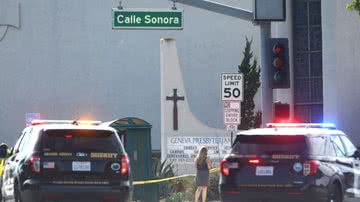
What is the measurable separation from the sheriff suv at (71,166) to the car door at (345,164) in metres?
3.90

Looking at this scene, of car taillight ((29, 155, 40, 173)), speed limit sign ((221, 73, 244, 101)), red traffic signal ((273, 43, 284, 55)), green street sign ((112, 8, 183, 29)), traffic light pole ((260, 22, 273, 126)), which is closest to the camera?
car taillight ((29, 155, 40, 173))

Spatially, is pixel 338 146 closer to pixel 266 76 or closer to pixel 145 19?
pixel 266 76

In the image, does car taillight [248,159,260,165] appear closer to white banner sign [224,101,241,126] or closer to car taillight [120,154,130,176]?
car taillight [120,154,130,176]

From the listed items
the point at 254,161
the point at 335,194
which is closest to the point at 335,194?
the point at 335,194

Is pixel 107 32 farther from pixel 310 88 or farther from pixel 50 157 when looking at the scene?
pixel 50 157

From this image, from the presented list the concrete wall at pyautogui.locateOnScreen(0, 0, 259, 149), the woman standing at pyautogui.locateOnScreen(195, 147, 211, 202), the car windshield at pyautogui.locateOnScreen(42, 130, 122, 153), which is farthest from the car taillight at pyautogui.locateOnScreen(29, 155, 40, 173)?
the concrete wall at pyautogui.locateOnScreen(0, 0, 259, 149)

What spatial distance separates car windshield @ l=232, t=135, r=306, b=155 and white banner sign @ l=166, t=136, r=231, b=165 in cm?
890

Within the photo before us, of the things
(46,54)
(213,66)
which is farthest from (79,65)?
(213,66)

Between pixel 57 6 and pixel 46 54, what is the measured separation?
7.42ft

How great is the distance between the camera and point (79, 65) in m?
37.7

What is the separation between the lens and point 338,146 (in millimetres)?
15477

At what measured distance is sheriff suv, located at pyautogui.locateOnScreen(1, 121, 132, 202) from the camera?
14008 mm

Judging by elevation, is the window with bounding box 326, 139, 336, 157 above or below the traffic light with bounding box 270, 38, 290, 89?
below

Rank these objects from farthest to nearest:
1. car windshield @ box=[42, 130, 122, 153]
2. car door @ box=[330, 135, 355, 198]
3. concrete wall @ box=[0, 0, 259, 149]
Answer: concrete wall @ box=[0, 0, 259, 149]
car door @ box=[330, 135, 355, 198]
car windshield @ box=[42, 130, 122, 153]
